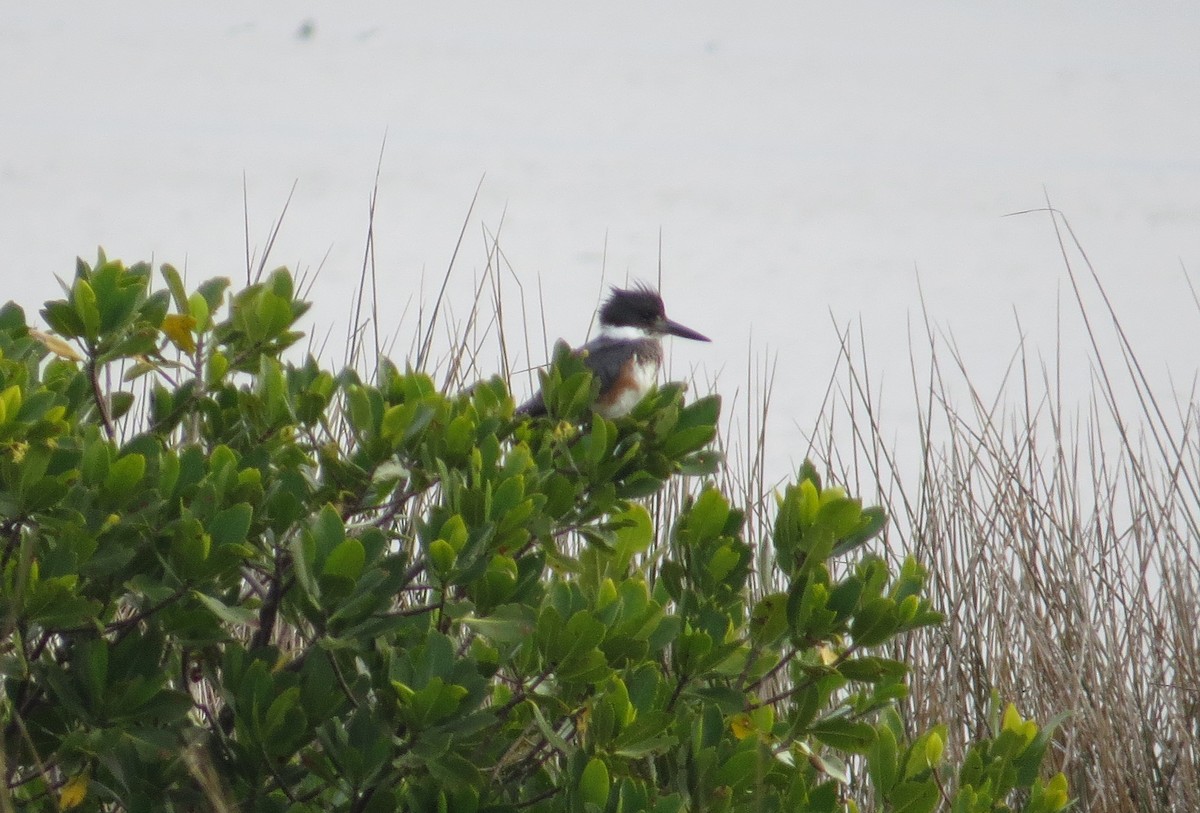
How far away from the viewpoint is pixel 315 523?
5.69ft

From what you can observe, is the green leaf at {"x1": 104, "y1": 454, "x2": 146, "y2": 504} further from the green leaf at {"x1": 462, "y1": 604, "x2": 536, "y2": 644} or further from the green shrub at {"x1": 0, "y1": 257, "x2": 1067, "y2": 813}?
the green leaf at {"x1": 462, "y1": 604, "x2": 536, "y2": 644}

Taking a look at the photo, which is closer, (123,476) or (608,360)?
(123,476)

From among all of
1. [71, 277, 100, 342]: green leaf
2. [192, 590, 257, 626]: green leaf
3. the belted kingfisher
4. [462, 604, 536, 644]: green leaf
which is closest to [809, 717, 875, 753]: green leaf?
[462, 604, 536, 644]: green leaf

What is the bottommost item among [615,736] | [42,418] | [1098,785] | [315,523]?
[1098,785]

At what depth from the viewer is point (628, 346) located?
510 cm

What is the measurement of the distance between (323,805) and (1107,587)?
8.41 ft

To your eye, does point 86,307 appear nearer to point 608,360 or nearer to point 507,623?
point 507,623

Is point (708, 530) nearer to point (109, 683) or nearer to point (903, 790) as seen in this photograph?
point (903, 790)

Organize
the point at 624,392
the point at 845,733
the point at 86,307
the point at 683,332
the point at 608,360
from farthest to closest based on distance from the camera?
1. the point at 683,332
2. the point at 608,360
3. the point at 624,392
4. the point at 845,733
5. the point at 86,307

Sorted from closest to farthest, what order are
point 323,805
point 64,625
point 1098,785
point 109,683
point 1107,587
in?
point 64,625, point 109,683, point 323,805, point 1098,785, point 1107,587

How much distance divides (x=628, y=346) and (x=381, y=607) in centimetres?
339

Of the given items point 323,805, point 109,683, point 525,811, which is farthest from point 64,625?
point 525,811

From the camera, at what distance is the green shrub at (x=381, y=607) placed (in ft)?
5.68

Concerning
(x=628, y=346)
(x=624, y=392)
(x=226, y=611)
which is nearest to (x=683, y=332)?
(x=628, y=346)
